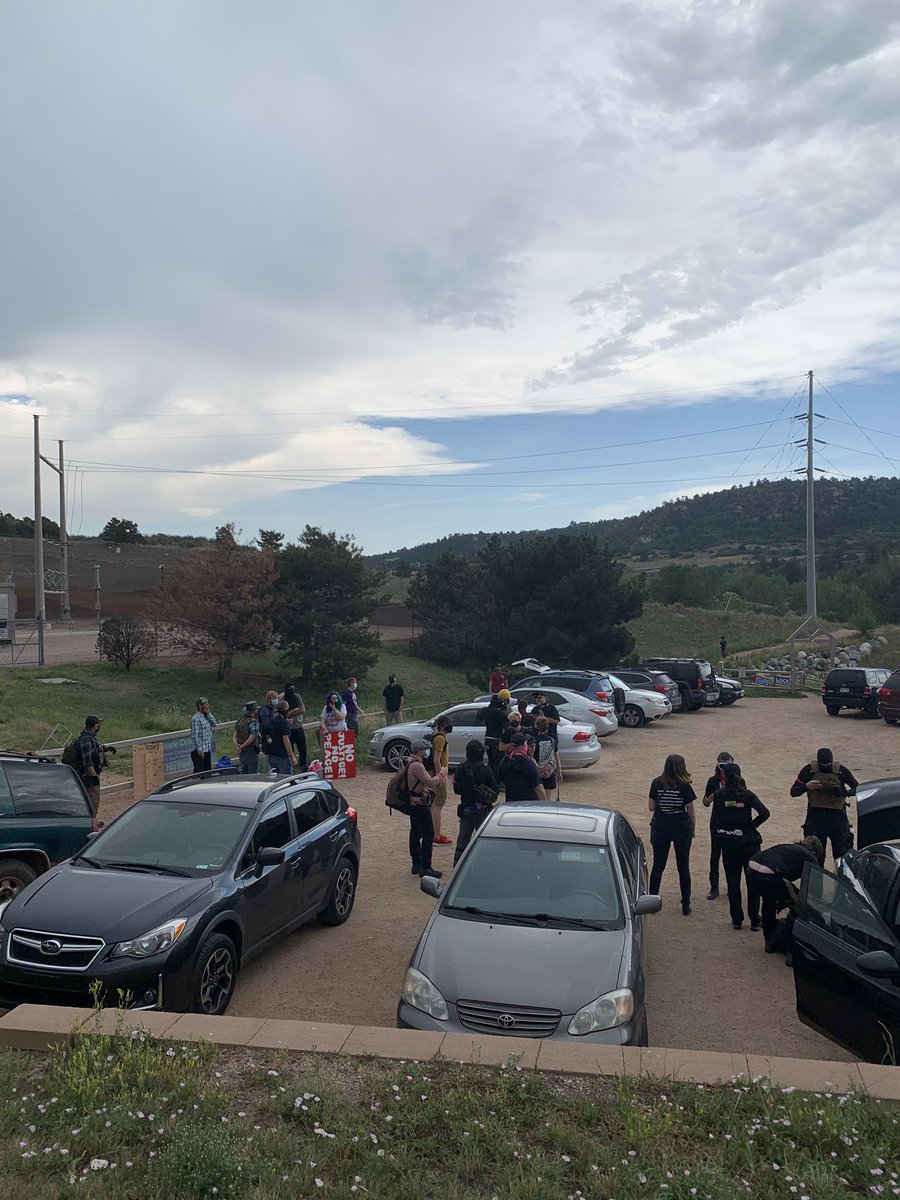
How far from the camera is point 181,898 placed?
22.4 feet

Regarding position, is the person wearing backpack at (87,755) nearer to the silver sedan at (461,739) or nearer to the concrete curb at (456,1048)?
the silver sedan at (461,739)

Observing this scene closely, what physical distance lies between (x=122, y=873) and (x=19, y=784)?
2583 millimetres

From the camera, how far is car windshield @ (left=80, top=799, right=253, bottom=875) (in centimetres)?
750

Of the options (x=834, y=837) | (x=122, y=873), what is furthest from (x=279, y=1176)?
(x=834, y=837)

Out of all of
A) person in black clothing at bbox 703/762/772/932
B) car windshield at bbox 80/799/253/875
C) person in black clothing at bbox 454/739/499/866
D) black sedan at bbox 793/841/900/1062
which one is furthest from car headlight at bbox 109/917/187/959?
person in black clothing at bbox 703/762/772/932

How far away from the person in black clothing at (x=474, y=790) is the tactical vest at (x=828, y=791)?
3.50 metres

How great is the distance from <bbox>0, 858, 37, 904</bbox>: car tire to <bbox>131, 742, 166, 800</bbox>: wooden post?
6.59 metres

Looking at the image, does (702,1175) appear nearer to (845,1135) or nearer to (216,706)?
(845,1135)

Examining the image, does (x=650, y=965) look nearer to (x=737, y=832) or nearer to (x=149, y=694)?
(x=737, y=832)

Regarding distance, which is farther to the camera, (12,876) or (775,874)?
(12,876)

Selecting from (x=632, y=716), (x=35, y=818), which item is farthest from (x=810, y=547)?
(x=35, y=818)

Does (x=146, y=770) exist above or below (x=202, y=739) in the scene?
below

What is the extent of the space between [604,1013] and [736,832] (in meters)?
4.18

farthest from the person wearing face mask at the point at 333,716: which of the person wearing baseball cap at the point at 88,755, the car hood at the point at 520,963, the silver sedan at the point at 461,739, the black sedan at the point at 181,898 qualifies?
the car hood at the point at 520,963
